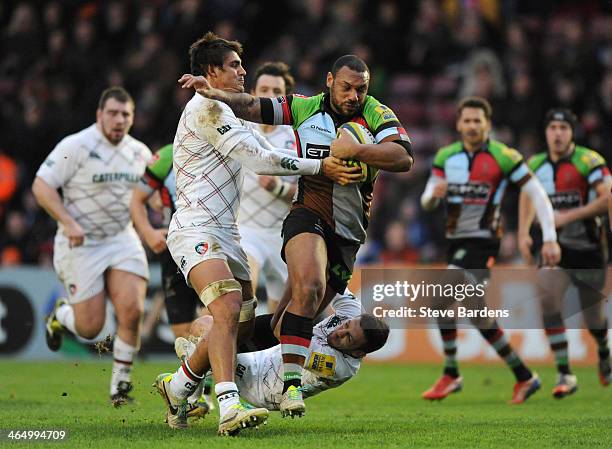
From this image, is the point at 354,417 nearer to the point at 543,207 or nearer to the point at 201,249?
the point at 201,249

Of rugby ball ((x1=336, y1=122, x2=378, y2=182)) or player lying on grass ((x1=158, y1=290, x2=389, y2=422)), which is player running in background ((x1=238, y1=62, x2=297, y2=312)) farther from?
player lying on grass ((x1=158, y1=290, x2=389, y2=422))

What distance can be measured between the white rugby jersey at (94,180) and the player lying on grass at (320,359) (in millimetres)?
3217

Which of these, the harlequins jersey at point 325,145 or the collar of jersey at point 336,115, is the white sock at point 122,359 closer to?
the harlequins jersey at point 325,145

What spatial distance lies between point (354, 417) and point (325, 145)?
2.24 meters

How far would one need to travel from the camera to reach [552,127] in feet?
39.8

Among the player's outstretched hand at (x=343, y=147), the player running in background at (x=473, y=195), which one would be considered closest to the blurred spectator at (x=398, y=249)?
the player running in background at (x=473, y=195)

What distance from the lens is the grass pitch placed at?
281 inches

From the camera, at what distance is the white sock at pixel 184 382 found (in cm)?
765

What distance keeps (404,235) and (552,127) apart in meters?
5.13

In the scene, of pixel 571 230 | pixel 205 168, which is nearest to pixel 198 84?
pixel 205 168

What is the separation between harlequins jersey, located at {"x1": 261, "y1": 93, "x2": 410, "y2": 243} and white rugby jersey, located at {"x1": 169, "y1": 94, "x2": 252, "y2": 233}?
0.52m

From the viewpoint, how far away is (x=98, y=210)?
1089 cm

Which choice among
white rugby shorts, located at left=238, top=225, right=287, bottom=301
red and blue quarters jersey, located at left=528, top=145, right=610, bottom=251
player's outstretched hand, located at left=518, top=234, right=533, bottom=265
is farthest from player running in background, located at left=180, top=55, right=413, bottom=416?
red and blue quarters jersey, located at left=528, top=145, right=610, bottom=251

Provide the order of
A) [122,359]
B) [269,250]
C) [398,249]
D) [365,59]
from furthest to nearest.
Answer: [365,59] → [398,249] → [269,250] → [122,359]
